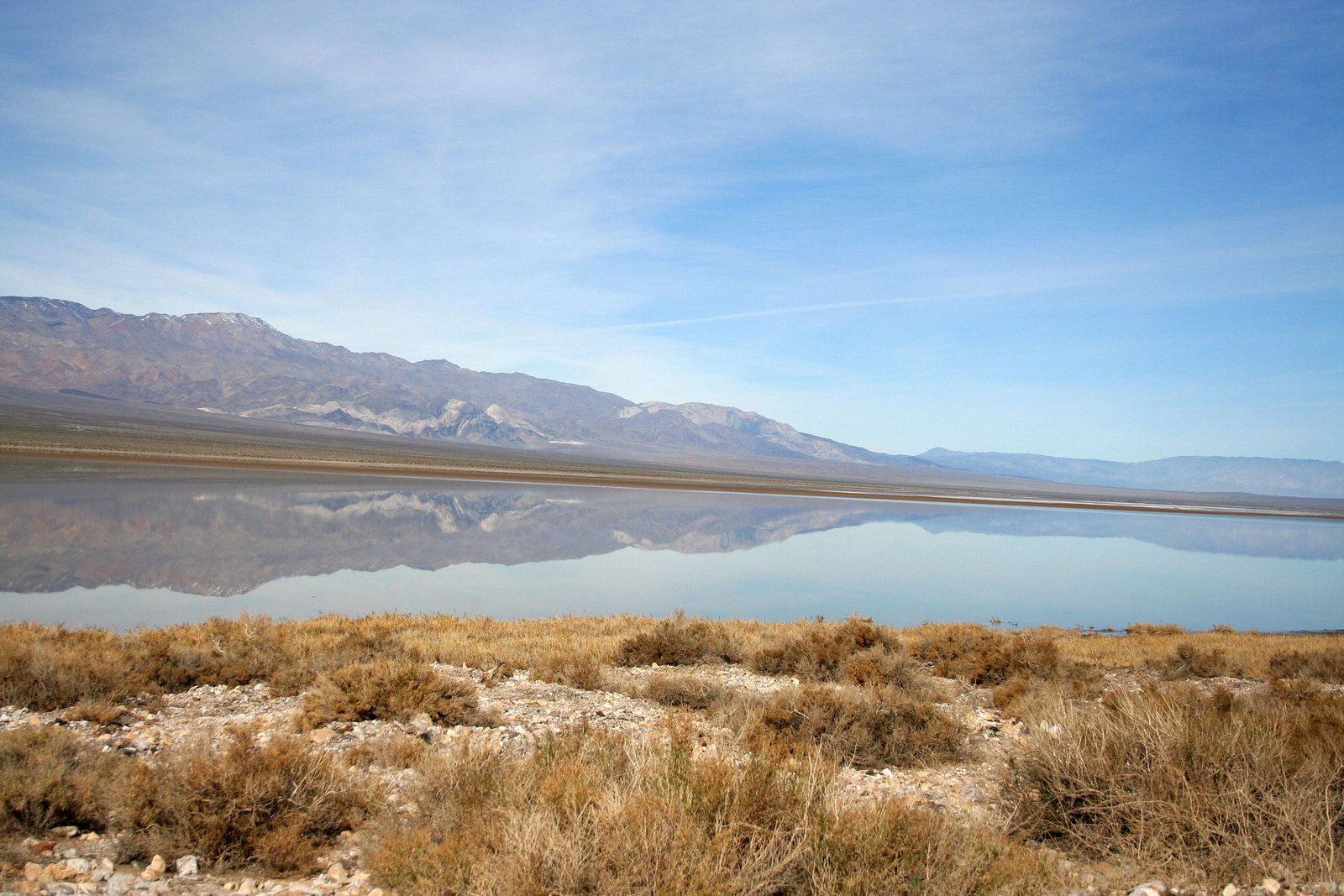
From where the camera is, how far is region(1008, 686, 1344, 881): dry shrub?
3.96m

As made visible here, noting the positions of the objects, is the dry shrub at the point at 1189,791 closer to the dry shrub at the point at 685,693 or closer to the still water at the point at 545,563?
the dry shrub at the point at 685,693

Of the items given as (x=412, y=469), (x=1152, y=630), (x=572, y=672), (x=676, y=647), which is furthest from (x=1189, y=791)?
(x=412, y=469)

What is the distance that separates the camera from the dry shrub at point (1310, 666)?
9852 mm

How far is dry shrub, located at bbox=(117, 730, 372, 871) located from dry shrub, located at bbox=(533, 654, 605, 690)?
147 inches

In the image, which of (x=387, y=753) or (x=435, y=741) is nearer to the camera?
(x=387, y=753)

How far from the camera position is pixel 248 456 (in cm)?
5519

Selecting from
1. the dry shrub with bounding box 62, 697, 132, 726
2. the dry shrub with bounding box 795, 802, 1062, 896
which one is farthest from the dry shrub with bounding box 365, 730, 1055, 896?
the dry shrub with bounding box 62, 697, 132, 726

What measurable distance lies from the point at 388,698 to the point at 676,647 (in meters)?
4.10

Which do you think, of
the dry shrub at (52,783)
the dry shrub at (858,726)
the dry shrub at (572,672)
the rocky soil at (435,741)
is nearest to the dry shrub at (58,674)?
the rocky soil at (435,741)

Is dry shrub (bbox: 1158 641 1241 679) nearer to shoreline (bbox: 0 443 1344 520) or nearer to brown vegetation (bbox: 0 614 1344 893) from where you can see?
brown vegetation (bbox: 0 614 1344 893)

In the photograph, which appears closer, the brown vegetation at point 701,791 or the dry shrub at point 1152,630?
the brown vegetation at point 701,791

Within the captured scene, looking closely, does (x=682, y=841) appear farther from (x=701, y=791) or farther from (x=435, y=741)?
(x=435, y=741)

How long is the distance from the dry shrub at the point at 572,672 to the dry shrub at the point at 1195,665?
24.4ft

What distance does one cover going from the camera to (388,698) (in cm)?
687
